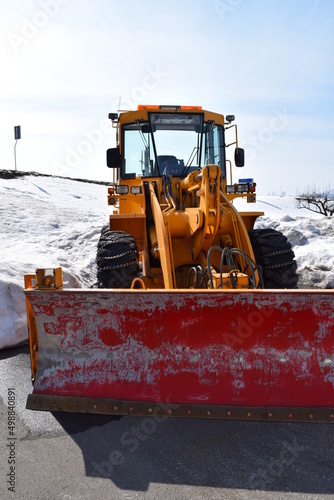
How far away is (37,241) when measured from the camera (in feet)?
35.1

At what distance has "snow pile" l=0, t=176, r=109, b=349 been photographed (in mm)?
5259

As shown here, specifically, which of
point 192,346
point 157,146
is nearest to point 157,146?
point 157,146

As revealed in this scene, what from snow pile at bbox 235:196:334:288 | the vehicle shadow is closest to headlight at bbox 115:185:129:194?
the vehicle shadow

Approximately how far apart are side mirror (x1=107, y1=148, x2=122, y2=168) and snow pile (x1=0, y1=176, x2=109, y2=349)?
1823mm

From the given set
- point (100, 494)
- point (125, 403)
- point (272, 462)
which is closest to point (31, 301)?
point (125, 403)

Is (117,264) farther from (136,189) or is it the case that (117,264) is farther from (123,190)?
(123,190)

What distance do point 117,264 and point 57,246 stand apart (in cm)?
589

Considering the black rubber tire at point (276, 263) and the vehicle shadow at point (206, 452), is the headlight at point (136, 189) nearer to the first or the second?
the black rubber tire at point (276, 263)

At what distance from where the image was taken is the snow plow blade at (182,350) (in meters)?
3.20

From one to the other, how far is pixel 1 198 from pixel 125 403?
13861 mm

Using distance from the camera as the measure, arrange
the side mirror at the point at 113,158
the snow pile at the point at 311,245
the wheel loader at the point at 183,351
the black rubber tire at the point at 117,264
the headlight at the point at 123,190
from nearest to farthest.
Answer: the wheel loader at the point at 183,351 < the black rubber tire at the point at 117,264 < the headlight at the point at 123,190 < the side mirror at the point at 113,158 < the snow pile at the point at 311,245

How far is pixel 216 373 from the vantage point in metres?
3.29

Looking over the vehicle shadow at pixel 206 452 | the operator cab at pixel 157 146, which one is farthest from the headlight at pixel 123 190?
the vehicle shadow at pixel 206 452

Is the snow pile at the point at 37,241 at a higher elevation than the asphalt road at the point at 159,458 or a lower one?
higher
